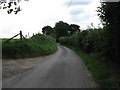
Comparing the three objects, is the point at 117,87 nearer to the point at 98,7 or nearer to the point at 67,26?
the point at 98,7

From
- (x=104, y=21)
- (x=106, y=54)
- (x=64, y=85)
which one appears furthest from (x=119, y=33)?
(x=64, y=85)

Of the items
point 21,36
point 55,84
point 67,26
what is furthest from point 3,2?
point 67,26

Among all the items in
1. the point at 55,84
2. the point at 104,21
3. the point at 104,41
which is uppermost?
the point at 104,21

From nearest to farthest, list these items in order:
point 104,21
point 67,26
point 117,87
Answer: point 117,87 → point 104,21 → point 67,26

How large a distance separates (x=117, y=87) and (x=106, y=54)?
33.2 ft

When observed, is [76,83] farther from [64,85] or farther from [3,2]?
[3,2]

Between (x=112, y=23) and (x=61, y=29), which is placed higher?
(x=61, y=29)

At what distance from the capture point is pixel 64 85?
35.8 ft

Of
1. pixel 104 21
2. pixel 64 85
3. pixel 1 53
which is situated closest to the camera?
pixel 64 85

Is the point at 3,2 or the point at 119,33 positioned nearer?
the point at 3,2

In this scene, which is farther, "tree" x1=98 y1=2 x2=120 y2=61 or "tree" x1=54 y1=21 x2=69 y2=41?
"tree" x1=54 y1=21 x2=69 y2=41

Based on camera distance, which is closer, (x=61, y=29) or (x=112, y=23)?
(x=112, y=23)

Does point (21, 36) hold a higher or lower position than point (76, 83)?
higher

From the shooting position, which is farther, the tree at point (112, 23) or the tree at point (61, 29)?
the tree at point (61, 29)
